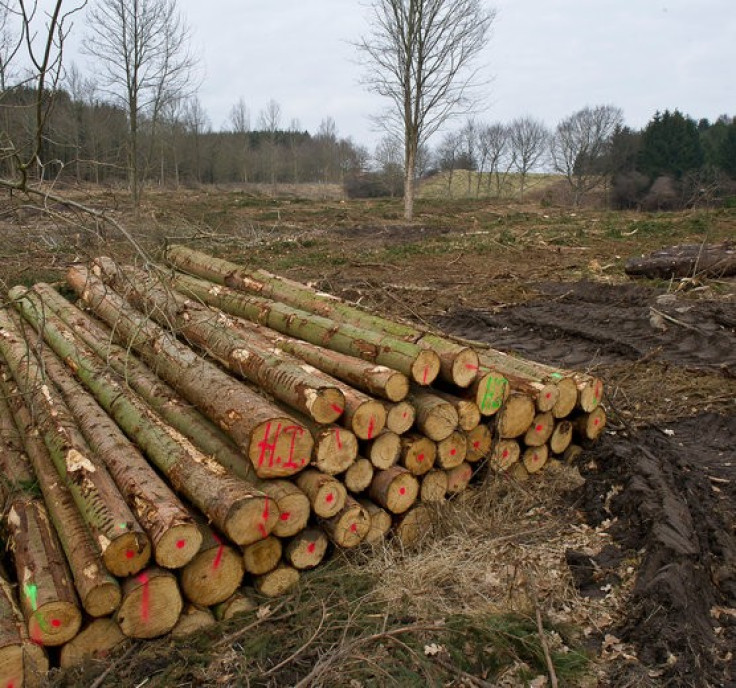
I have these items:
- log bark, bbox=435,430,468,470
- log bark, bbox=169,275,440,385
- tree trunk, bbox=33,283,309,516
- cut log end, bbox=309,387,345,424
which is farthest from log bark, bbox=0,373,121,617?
log bark, bbox=435,430,468,470

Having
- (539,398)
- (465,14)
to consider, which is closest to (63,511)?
(539,398)

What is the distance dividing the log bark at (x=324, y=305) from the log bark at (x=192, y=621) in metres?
2.18

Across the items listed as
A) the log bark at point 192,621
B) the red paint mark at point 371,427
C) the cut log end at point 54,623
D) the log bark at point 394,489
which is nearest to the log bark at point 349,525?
the log bark at point 394,489

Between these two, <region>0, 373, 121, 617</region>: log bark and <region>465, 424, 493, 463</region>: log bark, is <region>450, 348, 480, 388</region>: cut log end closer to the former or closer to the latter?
<region>465, 424, 493, 463</region>: log bark

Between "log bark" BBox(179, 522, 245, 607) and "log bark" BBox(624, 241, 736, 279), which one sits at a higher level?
"log bark" BBox(624, 241, 736, 279)

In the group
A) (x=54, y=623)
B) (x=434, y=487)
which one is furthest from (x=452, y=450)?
(x=54, y=623)

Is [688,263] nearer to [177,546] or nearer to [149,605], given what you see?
[177,546]

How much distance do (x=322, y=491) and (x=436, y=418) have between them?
3.17 ft

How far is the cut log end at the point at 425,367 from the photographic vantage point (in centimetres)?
407

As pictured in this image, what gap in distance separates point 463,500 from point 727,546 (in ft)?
5.54

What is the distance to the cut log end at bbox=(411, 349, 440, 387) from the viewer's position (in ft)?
13.4

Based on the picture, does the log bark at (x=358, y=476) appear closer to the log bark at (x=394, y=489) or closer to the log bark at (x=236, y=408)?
the log bark at (x=394, y=489)

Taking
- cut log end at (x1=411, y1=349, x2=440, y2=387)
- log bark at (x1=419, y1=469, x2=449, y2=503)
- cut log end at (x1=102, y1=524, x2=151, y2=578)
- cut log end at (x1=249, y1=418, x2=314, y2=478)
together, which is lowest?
log bark at (x1=419, y1=469, x2=449, y2=503)

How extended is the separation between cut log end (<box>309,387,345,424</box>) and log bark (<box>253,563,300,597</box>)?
907 millimetres
